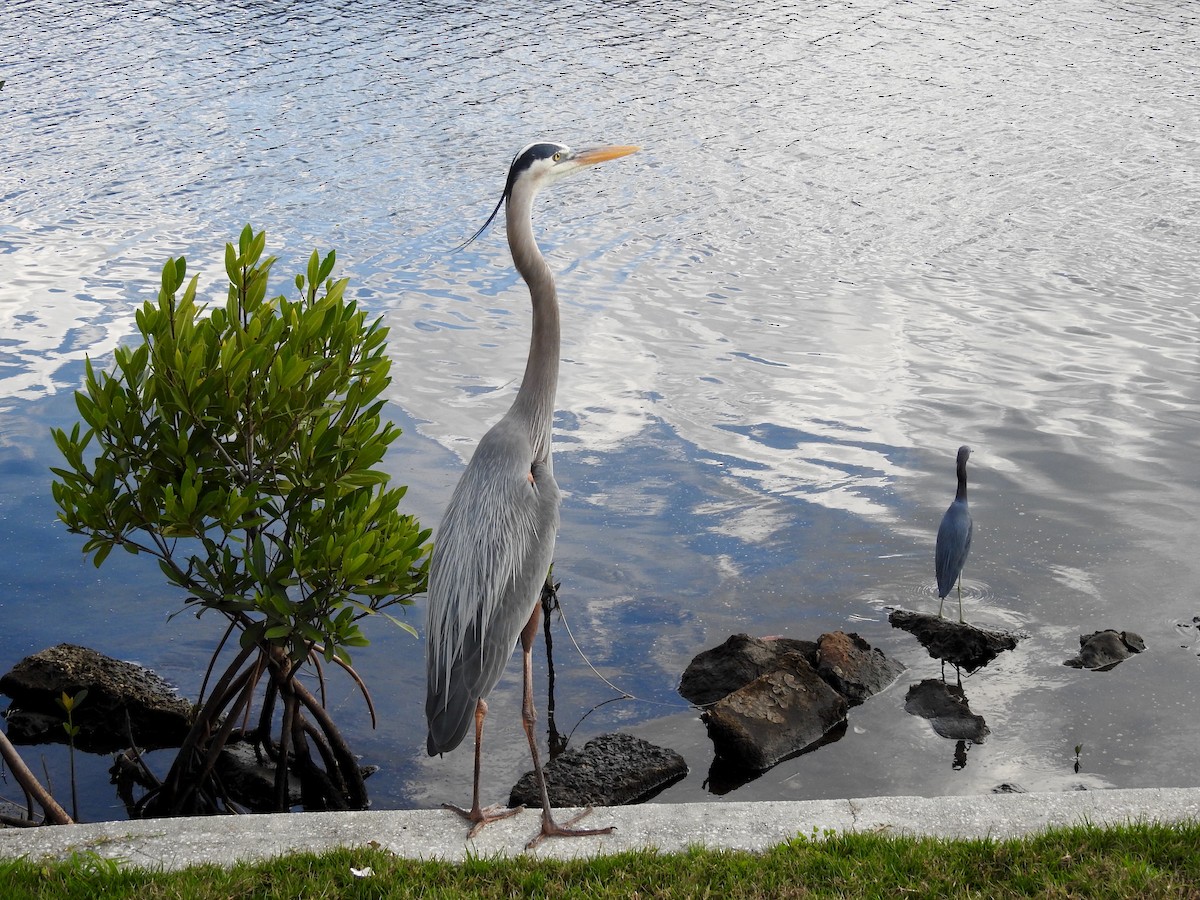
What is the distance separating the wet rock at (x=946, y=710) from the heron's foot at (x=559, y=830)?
3.15m

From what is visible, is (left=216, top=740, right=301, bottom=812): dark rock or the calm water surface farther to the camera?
the calm water surface

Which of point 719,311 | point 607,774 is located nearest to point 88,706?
point 607,774

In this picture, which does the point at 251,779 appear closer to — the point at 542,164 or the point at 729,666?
the point at 729,666

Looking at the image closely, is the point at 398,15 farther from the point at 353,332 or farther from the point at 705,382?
the point at 353,332

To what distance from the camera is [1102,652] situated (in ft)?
26.1

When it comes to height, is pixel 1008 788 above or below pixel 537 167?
below

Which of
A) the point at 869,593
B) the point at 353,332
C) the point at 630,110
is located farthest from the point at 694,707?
the point at 630,110

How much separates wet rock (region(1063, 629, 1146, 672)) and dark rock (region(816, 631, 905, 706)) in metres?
1.21

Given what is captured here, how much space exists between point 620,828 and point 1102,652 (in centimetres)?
445

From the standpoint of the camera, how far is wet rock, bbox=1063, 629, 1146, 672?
792 centimetres

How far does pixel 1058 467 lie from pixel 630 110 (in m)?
11.9

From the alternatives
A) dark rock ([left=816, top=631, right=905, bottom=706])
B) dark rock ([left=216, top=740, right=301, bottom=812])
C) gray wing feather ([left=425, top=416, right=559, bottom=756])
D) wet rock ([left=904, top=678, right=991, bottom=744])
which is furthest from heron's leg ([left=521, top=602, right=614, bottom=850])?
wet rock ([left=904, top=678, right=991, bottom=744])

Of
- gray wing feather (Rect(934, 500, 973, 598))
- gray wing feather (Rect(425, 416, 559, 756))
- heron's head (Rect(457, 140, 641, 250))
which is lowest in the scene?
gray wing feather (Rect(934, 500, 973, 598))

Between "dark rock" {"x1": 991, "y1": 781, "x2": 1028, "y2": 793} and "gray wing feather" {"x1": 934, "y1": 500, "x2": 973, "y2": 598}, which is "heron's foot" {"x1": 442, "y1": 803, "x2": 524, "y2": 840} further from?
"gray wing feather" {"x1": 934, "y1": 500, "x2": 973, "y2": 598}
